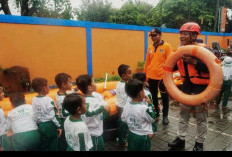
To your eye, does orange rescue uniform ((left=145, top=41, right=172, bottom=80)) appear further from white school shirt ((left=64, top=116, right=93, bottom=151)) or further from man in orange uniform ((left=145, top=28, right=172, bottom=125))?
white school shirt ((left=64, top=116, right=93, bottom=151))

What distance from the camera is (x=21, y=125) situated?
2.40m

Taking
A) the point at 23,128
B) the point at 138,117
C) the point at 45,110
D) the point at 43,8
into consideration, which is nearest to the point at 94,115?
the point at 138,117

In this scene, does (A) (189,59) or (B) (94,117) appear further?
(A) (189,59)

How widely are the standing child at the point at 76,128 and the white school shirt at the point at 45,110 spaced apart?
0.62 metres

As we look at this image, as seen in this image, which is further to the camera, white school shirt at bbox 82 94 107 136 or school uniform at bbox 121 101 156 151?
white school shirt at bbox 82 94 107 136

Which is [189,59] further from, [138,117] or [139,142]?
[139,142]

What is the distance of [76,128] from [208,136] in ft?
9.09

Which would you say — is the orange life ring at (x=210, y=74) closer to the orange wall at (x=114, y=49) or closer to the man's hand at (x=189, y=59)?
the man's hand at (x=189, y=59)

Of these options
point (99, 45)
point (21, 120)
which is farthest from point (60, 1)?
point (21, 120)

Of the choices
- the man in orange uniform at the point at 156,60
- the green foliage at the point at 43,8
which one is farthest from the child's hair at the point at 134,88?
the green foliage at the point at 43,8

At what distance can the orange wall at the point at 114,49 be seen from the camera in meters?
8.24

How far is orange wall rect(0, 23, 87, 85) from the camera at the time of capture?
6.06 m

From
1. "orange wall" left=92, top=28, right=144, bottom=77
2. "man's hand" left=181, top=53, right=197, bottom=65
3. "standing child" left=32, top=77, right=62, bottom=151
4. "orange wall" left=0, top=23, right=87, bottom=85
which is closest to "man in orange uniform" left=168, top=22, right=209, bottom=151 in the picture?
→ "man's hand" left=181, top=53, right=197, bottom=65
